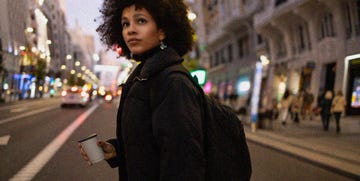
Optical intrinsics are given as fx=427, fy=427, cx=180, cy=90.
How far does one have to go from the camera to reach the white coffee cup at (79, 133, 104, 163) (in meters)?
2.19

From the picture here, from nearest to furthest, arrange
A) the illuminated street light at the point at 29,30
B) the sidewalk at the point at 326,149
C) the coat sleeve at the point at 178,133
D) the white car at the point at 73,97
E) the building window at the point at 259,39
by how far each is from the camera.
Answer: the coat sleeve at the point at 178,133, the illuminated street light at the point at 29,30, the sidewalk at the point at 326,149, the white car at the point at 73,97, the building window at the point at 259,39

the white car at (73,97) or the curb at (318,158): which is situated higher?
the white car at (73,97)

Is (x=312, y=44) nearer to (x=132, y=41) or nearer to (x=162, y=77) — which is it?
(x=132, y=41)

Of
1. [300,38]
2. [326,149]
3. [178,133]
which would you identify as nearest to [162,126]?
[178,133]

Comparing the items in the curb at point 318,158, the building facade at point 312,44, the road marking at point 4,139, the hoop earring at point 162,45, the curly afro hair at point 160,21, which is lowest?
the curb at point 318,158

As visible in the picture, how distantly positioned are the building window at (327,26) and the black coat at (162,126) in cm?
1722

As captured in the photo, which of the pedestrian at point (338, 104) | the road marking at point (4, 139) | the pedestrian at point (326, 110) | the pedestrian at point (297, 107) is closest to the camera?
the road marking at point (4, 139)

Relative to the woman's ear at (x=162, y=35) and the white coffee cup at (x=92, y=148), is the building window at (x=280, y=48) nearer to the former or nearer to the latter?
the woman's ear at (x=162, y=35)

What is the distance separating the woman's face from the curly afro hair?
0.11 feet

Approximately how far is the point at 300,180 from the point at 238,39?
32.7 metres

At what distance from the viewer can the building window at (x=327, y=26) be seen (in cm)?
1844

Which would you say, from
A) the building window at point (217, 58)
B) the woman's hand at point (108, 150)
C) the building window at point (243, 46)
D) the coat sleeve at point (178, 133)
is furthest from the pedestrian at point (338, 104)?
the building window at point (217, 58)

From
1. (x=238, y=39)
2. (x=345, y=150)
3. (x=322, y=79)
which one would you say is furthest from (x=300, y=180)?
(x=238, y=39)

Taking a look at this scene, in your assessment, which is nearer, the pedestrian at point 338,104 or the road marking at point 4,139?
the road marking at point 4,139
